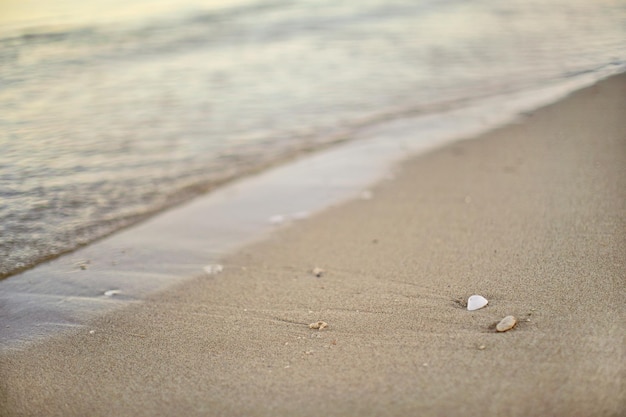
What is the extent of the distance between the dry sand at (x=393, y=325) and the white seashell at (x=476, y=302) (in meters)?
0.04

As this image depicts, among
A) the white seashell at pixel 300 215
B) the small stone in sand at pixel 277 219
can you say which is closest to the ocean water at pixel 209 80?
the small stone in sand at pixel 277 219

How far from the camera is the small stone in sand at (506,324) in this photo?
6.92ft

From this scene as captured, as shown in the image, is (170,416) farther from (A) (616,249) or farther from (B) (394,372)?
(A) (616,249)

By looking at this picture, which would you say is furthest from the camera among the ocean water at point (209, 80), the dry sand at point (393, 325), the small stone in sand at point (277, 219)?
the small stone in sand at point (277, 219)

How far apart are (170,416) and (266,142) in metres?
3.63

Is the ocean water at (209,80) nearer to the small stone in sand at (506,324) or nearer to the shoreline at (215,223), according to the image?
the shoreline at (215,223)

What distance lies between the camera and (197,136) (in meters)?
5.11

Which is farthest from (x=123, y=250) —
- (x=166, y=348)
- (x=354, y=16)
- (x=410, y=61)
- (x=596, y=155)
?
(x=354, y=16)

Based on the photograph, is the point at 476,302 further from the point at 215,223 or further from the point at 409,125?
the point at 409,125

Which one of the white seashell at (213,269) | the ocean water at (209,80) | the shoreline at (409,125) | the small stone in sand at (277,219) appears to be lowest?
the small stone in sand at (277,219)

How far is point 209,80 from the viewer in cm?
609

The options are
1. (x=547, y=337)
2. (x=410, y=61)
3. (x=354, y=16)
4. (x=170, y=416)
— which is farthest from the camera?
(x=354, y=16)

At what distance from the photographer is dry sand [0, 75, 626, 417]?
181 centimetres

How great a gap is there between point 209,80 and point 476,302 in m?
4.43
